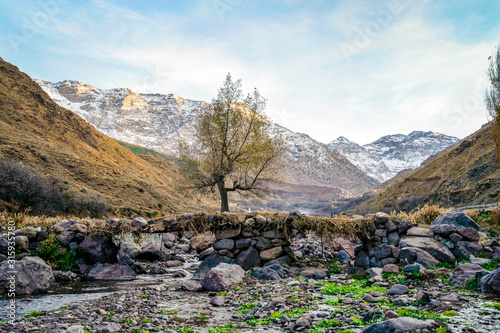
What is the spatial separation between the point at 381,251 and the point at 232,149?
1558 cm

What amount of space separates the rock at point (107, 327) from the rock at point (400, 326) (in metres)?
4.53

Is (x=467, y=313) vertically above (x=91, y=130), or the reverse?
(x=91, y=130)

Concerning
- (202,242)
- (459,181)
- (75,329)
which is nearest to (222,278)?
(75,329)

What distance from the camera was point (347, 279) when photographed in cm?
1066

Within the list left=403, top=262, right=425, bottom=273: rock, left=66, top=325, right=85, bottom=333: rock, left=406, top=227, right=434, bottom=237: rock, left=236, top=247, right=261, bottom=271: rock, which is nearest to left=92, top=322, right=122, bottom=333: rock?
left=66, top=325, right=85, bottom=333: rock

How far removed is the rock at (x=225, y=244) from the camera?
519 inches

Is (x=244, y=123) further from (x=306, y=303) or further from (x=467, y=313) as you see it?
(x=467, y=313)

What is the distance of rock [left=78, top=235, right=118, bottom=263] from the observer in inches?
519

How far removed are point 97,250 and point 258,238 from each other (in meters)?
6.94

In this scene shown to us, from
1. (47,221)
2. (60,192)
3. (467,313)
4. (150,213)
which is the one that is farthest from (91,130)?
(467,313)

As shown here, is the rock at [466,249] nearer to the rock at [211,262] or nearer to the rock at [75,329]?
the rock at [211,262]

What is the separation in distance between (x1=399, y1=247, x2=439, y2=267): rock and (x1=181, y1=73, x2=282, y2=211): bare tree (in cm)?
1496

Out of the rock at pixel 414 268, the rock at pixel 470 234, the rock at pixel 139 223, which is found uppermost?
the rock at pixel 139 223

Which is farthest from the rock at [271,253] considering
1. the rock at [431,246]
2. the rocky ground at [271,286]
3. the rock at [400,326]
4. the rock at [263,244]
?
the rock at [400,326]
